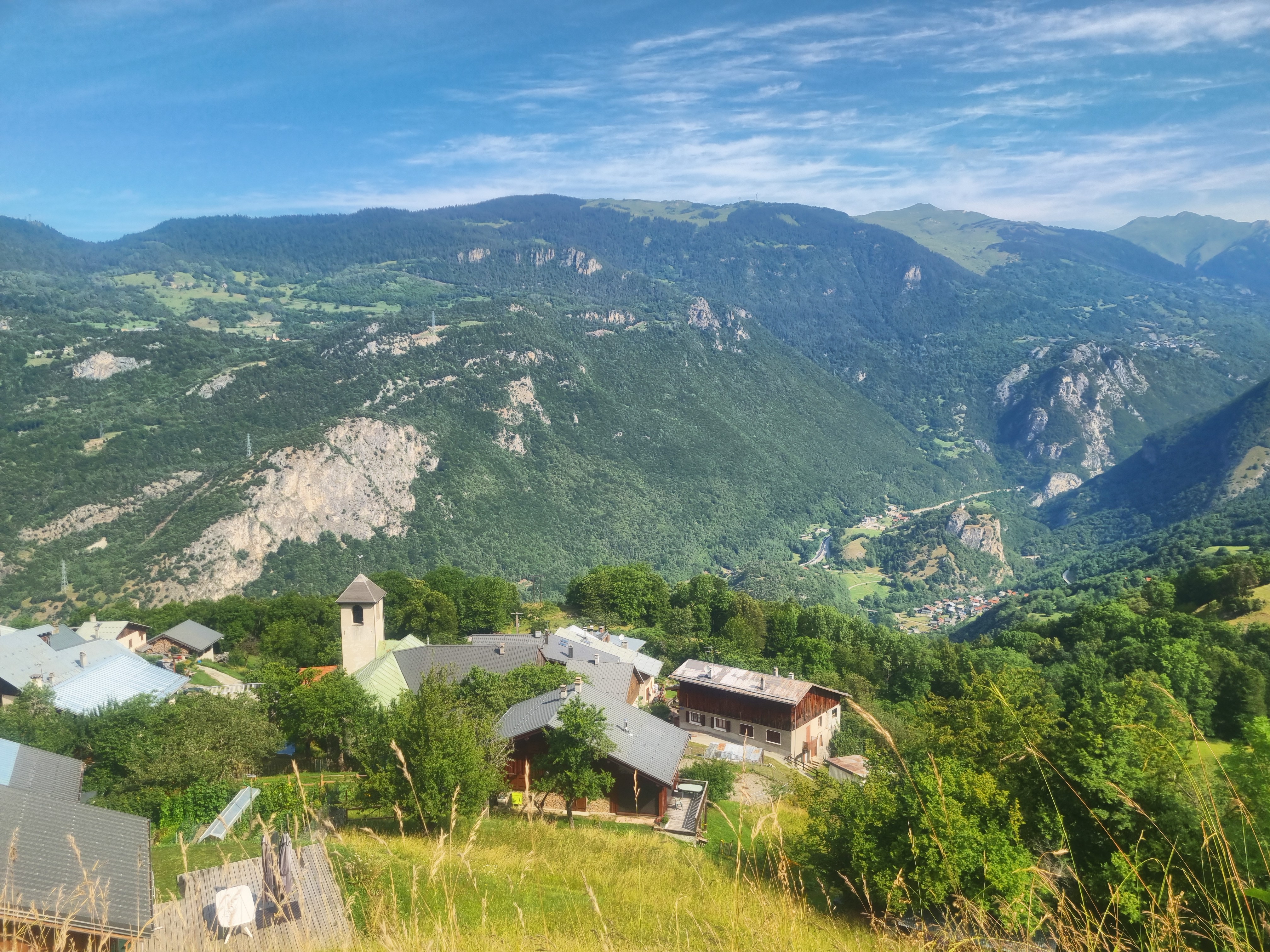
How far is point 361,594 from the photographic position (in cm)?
3759

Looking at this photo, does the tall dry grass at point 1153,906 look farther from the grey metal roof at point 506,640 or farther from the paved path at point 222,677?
the paved path at point 222,677

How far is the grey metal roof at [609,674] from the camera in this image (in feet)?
119

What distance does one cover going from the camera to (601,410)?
18750cm

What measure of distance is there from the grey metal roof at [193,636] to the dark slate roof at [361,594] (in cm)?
2239

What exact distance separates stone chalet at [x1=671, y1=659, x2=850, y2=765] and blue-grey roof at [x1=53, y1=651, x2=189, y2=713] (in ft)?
84.9

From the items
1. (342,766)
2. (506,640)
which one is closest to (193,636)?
(506,640)

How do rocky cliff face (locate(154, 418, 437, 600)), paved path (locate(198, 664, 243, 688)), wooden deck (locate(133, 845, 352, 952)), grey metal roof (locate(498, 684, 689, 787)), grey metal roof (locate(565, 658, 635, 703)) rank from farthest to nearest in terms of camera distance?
rocky cliff face (locate(154, 418, 437, 600)) → paved path (locate(198, 664, 243, 688)) → grey metal roof (locate(565, 658, 635, 703)) → grey metal roof (locate(498, 684, 689, 787)) → wooden deck (locate(133, 845, 352, 952))

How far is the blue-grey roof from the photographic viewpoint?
1377 inches

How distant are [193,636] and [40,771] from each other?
124 feet

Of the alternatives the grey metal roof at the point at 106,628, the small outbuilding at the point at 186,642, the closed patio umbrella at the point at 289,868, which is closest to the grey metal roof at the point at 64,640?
the grey metal roof at the point at 106,628

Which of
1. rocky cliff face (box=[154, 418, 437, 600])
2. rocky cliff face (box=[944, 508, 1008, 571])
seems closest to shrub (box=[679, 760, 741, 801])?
rocky cliff face (box=[154, 418, 437, 600])

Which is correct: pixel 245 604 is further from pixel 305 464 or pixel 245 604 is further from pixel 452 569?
pixel 305 464

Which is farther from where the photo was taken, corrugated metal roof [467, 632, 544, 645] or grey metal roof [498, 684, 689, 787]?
corrugated metal roof [467, 632, 544, 645]

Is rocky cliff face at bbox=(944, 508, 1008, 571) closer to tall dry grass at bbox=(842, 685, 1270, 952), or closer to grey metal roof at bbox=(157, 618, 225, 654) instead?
grey metal roof at bbox=(157, 618, 225, 654)
